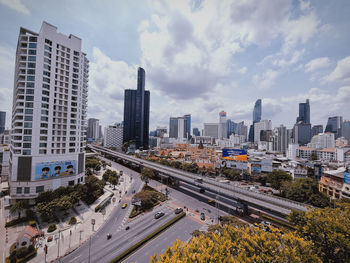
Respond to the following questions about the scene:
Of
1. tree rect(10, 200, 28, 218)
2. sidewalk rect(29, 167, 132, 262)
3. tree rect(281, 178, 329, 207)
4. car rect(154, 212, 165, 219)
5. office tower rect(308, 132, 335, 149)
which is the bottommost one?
sidewalk rect(29, 167, 132, 262)

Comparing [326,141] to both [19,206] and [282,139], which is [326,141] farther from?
[19,206]

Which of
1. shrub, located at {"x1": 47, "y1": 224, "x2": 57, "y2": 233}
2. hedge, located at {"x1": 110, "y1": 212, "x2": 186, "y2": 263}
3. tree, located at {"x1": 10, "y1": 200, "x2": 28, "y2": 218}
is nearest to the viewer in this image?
hedge, located at {"x1": 110, "y1": 212, "x2": 186, "y2": 263}

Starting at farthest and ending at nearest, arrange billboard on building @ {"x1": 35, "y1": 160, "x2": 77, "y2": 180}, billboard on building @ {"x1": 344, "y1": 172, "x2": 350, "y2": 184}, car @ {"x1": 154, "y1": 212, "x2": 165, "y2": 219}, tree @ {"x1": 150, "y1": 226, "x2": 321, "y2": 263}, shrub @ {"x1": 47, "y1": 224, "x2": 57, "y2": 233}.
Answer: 1. billboard on building @ {"x1": 344, "y1": 172, "x2": 350, "y2": 184}
2. billboard on building @ {"x1": 35, "y1": 160, "x2": 77, "y2": 180}
3. car @ {"x1": 154, "y1": 212, "x2": 165, "y2": 219}
4. shrub @ {"x1": 47, "y1": 224, "x2": 57, "y2": 233}
5. tree @ {"x1": 150, "y1": 226, "x2": 321, "y2": 263}

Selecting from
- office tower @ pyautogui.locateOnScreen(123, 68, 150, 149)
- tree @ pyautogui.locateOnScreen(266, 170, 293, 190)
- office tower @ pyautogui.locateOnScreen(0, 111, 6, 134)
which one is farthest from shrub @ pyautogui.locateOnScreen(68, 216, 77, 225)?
office tower @ pyautogui.locateOnScreen(0, 111, 6, 134)

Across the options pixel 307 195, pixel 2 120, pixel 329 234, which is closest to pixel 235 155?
pixel 307 195

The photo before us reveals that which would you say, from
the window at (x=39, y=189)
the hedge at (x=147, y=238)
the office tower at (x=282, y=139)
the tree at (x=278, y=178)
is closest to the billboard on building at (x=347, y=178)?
the tree at (x=278, y=178)

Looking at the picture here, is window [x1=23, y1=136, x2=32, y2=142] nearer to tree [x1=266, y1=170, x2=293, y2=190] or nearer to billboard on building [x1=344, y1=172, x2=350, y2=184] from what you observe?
tree [x1=266, y1=170, x2=293, y2=190]

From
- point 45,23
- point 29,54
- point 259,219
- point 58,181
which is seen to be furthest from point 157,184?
point 45,23
